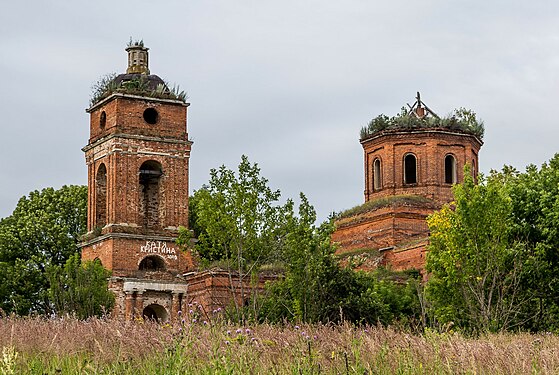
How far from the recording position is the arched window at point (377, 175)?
46938mm

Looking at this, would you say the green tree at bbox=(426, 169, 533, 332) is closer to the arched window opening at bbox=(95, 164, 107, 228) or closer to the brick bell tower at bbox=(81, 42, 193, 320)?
the brick bell tower at bbox=(81, 42, 193, 320)

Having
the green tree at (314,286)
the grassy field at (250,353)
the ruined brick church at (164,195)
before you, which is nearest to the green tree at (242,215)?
the green tree at (314,286)

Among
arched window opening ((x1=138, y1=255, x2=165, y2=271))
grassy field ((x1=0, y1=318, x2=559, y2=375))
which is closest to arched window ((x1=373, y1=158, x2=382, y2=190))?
arched window opening ((x1=138, y1=255, x2=165, y2=271))

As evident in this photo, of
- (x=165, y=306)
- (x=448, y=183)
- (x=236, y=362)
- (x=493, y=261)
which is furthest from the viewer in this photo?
(x=448, y=183)

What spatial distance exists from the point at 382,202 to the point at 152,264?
393 inches

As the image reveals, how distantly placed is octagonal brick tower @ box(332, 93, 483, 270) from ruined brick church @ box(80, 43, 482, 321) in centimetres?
4

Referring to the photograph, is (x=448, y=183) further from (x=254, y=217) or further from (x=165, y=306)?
(x=254, y=217)

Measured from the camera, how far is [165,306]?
1689 inches

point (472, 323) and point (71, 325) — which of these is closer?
point (71, 325)

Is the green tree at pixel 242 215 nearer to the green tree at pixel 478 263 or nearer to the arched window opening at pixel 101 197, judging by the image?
the green tree at pixel 478 263

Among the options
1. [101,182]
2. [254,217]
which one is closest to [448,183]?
[101,182]

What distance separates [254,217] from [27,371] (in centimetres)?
2070

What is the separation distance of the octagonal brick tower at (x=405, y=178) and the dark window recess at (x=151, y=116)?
9072 mm

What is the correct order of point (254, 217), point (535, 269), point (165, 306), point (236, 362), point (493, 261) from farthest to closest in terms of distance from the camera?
point (165, 306) → point (254, 217) → point (535, 269) → point (493, 261) → point (236, 362)
